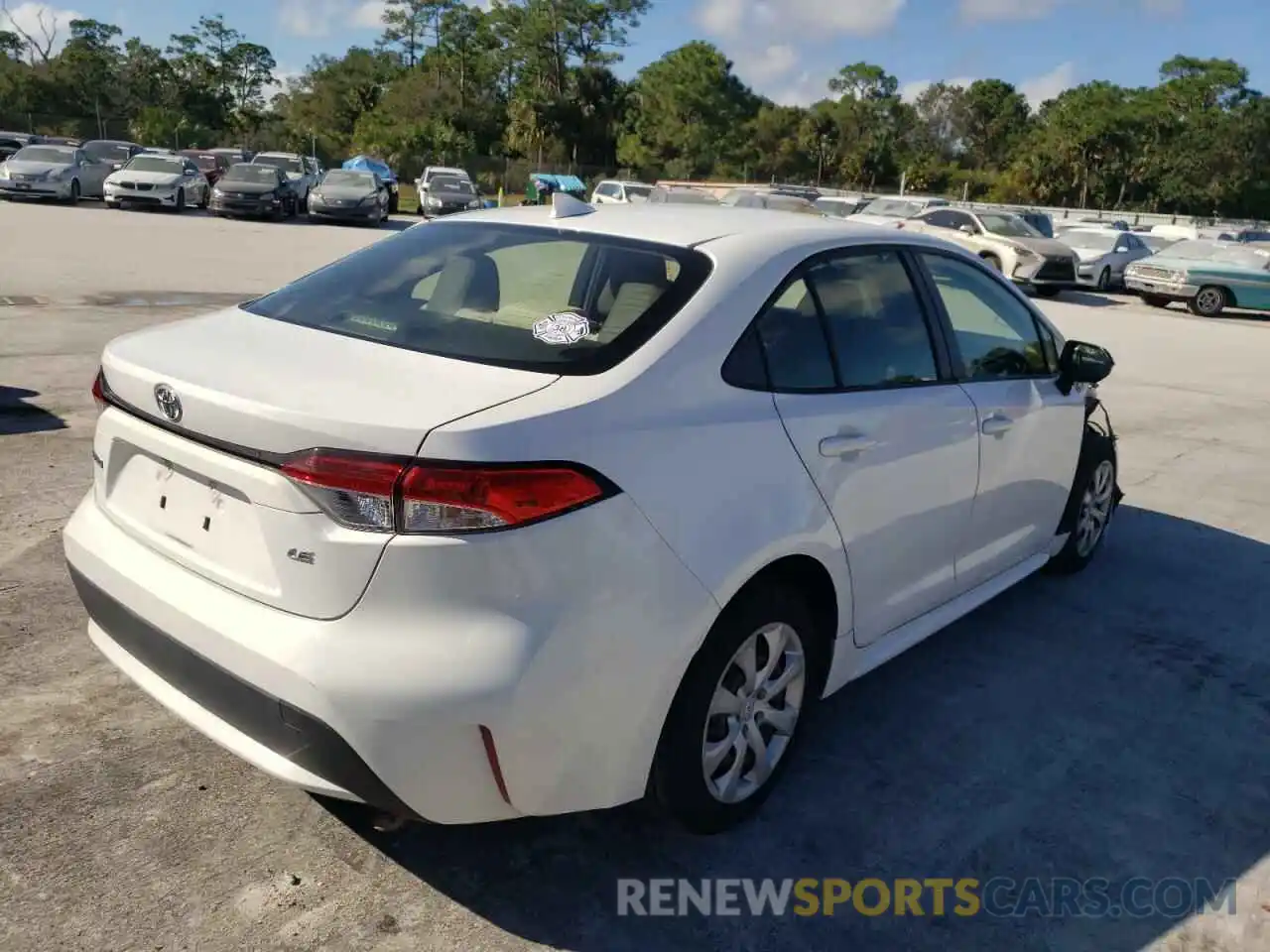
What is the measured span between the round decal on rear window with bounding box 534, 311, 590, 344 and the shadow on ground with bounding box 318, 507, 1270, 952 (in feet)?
4.48

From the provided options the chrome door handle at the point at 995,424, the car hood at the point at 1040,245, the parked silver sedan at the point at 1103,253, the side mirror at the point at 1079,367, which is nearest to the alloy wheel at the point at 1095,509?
the side mirror at the point at 1079,367

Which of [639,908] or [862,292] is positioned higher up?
[862,292]

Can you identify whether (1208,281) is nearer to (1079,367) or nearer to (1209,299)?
(1209,299)

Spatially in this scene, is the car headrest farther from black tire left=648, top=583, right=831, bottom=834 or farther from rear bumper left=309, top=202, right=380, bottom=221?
rear bumper left=309, top=202, right=380, bottom=221

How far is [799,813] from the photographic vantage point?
3.21 m

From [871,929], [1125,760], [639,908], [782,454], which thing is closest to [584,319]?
[782,454]

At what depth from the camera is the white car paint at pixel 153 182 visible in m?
27.3

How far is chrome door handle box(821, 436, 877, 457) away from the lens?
3053 millimetres

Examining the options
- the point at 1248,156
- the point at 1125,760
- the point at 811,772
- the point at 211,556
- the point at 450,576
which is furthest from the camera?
the point at 1248,156

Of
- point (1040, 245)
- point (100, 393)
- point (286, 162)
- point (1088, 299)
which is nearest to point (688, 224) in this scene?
point (100, 393)

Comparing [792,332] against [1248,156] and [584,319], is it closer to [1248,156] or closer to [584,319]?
[584,319]

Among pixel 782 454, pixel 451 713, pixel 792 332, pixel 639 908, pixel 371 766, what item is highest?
pixel 792 332

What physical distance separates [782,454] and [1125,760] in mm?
Result: 1796

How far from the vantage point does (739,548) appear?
2.70m
